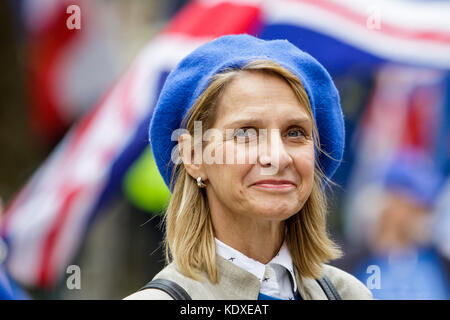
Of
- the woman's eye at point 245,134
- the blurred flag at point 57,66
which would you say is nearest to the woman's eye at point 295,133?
the woman's eye at point 245,134

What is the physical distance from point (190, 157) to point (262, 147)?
239 millimetres

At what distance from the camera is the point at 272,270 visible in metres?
1.88

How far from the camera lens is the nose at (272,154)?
173 centimetres

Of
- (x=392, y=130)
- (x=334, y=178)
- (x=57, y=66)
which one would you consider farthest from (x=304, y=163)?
(x=57, y=66)

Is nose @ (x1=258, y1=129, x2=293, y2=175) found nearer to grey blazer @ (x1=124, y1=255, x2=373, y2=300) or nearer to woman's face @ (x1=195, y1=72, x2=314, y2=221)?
woman's face @ (x1=195, y1=72, x2=314, y2=221)

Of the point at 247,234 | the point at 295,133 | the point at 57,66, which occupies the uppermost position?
the point at 57,66

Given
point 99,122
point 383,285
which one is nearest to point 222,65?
point 383,285

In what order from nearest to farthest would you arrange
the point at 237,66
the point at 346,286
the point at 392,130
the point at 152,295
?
1. the point at 152,295
2. the point at 237,66
3. the point at 346,286
4. the point at 392,130

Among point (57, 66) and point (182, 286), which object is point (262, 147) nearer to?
point (182, 286)

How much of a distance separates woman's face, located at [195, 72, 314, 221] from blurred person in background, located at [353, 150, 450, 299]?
2483 millimetres

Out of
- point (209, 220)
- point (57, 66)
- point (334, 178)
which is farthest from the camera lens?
point (57, 66)

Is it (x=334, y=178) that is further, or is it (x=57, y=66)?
(x=57, y=66)

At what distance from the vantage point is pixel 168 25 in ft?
17.8

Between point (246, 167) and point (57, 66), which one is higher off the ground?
point (57, 66)
